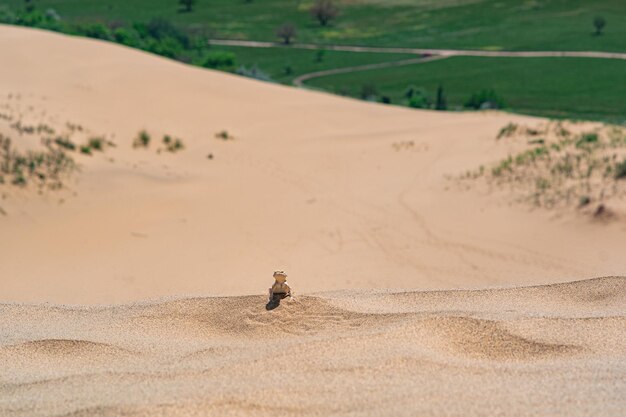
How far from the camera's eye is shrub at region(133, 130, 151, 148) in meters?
19.7

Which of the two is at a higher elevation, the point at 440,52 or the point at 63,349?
the point at 63,349

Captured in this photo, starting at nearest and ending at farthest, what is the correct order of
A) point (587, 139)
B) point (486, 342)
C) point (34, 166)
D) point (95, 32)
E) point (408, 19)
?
point (486, 342) → point (34, 166) → point (587, 139) → point (95, 32) → point (408, 19)

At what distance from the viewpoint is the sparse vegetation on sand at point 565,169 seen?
1480 centimetres

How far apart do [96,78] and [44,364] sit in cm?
1678

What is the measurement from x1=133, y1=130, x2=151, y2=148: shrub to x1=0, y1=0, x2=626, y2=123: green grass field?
82.2 feet

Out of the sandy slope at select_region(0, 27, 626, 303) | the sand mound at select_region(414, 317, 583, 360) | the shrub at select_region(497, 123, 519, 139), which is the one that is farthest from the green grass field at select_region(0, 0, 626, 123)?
the sand mound at select_region(414, 317, 583, 360)

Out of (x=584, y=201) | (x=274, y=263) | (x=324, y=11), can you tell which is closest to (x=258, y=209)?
(x=274, y=263)

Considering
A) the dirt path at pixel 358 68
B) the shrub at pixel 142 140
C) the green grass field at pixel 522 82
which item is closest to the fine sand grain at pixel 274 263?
the shrub at pixel 142 140

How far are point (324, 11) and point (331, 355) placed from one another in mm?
76780

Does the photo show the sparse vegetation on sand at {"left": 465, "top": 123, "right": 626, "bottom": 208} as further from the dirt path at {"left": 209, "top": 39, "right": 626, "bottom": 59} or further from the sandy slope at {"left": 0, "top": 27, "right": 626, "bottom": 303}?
the dirt path at {"left": 209, "top": 39, "right": 626, "bottom": 59}

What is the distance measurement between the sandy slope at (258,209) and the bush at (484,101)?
70.7 ft

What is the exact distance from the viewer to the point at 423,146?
20.2 m

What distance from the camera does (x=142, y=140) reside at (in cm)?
1988

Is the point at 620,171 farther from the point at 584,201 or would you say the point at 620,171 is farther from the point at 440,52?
the point at 440,52
